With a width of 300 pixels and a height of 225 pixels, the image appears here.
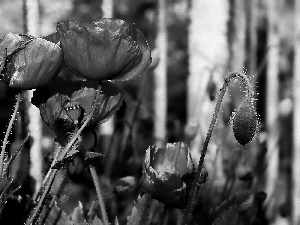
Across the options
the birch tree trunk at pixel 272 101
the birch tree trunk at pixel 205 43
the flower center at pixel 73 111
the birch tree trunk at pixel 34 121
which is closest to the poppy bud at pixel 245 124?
the flower center at pixel 73 111

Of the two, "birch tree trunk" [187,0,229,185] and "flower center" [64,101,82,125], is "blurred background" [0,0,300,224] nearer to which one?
"birch tree trunk" [187,0,229,185]

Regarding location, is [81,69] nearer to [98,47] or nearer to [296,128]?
[98,47]

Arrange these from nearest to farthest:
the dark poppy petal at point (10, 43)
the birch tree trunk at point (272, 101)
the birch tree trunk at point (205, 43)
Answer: the dark poppy petal at point (10, 43)
the birch tree trunk at point (205, 43)
the birch tree trunk at point (272, 101)

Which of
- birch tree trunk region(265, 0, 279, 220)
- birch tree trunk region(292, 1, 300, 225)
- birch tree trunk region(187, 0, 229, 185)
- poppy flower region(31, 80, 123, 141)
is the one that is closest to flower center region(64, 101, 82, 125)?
poppy flower region(31, 80, 123, 141)

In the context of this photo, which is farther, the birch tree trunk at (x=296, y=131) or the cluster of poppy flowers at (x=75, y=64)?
the birch tree trunk at (x=296, y=131)

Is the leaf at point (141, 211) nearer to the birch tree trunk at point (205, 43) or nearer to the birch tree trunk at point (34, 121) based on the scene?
the birch tree trunk at point (34, 121)

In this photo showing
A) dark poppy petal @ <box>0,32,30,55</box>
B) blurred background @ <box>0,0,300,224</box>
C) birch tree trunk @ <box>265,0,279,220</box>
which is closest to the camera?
dark poppy petal @ <box>0,32,30,55</box>

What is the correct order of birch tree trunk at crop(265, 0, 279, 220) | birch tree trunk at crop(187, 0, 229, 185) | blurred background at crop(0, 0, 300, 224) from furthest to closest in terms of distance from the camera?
birch tree trunk at crop(265, 0, 279, 220) < birch tree trunk at crop(187, 0, 229, 185) < blurred background at crop(0, 0, 300, 224)
